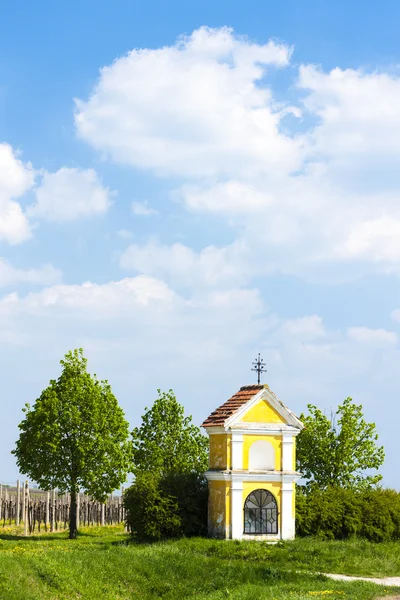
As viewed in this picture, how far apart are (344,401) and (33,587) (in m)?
30.2

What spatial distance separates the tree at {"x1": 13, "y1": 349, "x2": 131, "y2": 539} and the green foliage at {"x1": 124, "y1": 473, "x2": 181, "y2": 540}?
619 centimetres

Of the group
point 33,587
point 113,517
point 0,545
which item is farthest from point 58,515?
point 33,587

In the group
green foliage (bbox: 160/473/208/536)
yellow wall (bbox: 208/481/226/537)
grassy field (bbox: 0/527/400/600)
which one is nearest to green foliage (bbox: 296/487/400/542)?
grassy field (bbox: 0/527/400/600)

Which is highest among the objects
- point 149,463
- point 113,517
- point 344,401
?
point 344,401

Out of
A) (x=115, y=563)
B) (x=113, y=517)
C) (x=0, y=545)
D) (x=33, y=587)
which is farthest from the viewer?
(x=113, y=517)

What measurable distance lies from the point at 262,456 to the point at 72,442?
1112 centimetres

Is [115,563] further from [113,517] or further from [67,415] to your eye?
[113,517]

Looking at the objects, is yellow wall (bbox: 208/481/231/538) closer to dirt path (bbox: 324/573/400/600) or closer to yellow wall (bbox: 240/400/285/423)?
yellow wall (bbox: 240/400/285/423)

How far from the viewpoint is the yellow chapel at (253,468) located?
1594 inches

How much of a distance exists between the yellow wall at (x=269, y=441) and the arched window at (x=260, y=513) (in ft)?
4.89

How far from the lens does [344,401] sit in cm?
5191

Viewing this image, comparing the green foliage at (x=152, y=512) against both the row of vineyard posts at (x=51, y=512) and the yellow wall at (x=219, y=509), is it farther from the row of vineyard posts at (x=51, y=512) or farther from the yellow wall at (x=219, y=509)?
the row of vineyard posts at (x=51, y=512)

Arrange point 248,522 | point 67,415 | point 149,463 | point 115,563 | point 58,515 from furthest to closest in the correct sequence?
1. point 58,515
2. point 149,463
3. point 67,415
4. point 248,522
5. point 115,563

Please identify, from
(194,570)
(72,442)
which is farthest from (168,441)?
(194,570)
